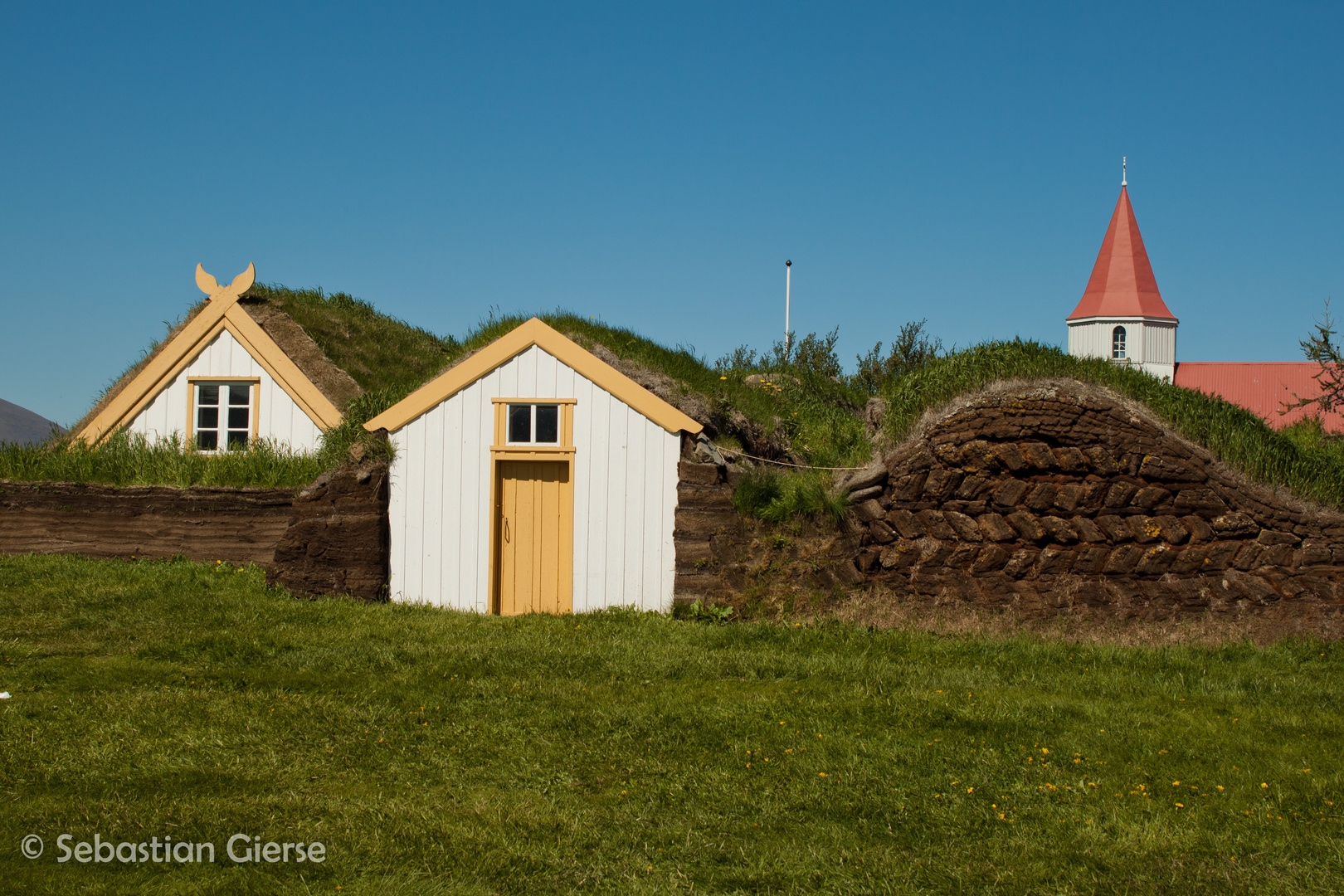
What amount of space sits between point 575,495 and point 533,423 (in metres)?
1.07

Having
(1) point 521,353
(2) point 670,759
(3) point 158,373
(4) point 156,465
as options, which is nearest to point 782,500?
(1) point 521,353

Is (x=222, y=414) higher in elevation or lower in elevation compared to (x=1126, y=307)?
lower

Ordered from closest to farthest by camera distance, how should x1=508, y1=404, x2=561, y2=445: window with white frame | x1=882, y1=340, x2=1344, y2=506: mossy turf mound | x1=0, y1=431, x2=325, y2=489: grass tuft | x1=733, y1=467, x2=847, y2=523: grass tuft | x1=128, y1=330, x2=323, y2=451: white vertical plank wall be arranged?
1. x1=882, y1=340, x2=1344, y2=506: mossy turf mound
2. x1=733, y1=467, x2=847, y2=523: grass tuft
3. x1=508, y1=404, x2=561, y2=445: window with white frame
4. x1=0, y1=431, x2=325, y2=489: grass tuft
5. x1=128, y1=330, x2=323, y2=451: white vertical plank wall

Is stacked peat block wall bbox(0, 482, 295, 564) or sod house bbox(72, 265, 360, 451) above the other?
sod house bbox(72, 265, 360, 451)

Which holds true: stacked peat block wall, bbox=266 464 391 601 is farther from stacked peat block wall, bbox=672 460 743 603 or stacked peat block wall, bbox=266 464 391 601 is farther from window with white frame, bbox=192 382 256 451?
window with white frame, bbox=192 382 256 451

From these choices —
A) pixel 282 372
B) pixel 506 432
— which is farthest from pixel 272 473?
pixel 506 432

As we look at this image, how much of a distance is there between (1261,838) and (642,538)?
7.30m

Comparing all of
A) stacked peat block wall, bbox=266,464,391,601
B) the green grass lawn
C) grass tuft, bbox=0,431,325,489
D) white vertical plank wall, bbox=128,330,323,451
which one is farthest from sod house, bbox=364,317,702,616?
white vertical plank wall, bbox=128,330,323,451

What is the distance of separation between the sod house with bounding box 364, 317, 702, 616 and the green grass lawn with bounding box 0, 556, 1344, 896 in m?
1.41

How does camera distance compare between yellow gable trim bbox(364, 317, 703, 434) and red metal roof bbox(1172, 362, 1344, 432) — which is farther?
red metal roof bbox(1172, 362, 1344, 432)

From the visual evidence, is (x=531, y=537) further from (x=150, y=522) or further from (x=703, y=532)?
(x=150, y=522)

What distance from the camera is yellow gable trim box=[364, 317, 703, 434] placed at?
37.4 ft

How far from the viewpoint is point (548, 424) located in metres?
11.8

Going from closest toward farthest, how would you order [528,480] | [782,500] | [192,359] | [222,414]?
[782,500], [528,480], [222,414], [192,359]
